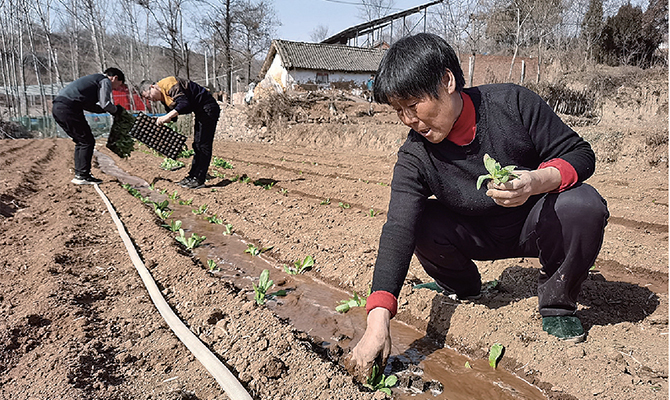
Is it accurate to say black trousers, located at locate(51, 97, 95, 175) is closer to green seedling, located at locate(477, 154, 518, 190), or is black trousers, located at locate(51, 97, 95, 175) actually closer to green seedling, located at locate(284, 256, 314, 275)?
green seedling, located at locate(284, 256, 314, 275)

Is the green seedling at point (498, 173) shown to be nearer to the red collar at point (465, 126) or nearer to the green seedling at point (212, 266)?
the red collar at point (465, 126)

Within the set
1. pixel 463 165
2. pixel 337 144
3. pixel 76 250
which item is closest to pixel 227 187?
pixel 76 250

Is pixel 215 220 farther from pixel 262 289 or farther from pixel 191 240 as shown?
pixel 262 289

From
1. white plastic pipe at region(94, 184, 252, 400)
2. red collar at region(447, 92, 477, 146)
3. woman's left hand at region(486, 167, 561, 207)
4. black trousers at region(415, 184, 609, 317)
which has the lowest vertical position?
white plastic pipe at region(94, 184, 252, 400)

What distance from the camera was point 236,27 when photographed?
31656 millimetres

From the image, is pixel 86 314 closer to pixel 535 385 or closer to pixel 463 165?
pixel 463 165

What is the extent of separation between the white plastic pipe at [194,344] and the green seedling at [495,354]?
122 cm

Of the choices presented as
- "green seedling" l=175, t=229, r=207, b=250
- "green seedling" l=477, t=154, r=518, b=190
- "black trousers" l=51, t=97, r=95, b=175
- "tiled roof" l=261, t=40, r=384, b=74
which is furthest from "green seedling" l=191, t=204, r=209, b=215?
"tiled roof" l=261, t=40, r=384, b=74

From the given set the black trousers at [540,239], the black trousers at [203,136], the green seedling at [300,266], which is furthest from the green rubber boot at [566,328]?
the black trousers at [203,136]

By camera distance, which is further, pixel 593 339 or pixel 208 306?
pixel 208 306

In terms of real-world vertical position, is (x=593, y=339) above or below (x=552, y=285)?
below

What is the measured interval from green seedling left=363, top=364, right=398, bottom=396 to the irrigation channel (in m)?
0.10

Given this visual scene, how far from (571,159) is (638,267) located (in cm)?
214

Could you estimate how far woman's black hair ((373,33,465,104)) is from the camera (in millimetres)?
1756
